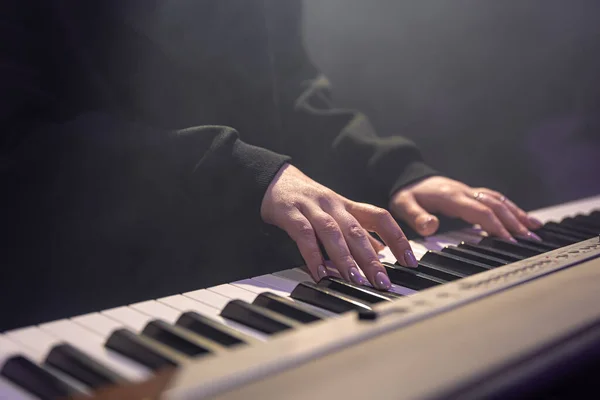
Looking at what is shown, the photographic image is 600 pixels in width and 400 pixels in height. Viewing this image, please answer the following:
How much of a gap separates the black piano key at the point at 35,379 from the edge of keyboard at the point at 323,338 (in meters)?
0.11

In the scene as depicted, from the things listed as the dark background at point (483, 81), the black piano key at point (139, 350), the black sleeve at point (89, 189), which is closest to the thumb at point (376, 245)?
the black sleeve at point (89, 189)

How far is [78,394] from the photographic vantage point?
0.48 metres

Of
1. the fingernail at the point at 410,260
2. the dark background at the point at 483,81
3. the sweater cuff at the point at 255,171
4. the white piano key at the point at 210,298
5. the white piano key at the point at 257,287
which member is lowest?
the white piano key at the point at 210,298

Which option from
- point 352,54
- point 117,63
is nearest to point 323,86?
point 352,54

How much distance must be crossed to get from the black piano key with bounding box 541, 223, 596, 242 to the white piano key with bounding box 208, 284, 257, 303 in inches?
27.7

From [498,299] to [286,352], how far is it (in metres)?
0.29

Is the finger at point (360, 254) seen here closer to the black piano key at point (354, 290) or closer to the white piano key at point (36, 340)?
the black piano key at point (354, 290)

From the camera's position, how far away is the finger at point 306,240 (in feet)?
2.87

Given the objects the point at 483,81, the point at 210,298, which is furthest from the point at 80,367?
the point at 483,81

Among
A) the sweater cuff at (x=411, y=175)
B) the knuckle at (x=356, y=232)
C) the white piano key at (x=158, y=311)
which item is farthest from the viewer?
the sweater cuff at (x=411, y=175)

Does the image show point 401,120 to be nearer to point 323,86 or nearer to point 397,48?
point 397,48

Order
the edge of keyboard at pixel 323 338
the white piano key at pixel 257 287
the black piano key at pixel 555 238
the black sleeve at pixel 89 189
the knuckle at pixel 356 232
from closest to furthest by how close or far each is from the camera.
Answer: the edge of keyboard at pixel 323 338 → the white piano key at pixel 257 287 → the knuckle at pixel 356 232 → the black sleeve at pixel 89 189 → the black piano key at pixel 555 238

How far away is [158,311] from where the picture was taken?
27.3 inches

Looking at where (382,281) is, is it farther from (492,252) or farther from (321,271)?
(492,252)
